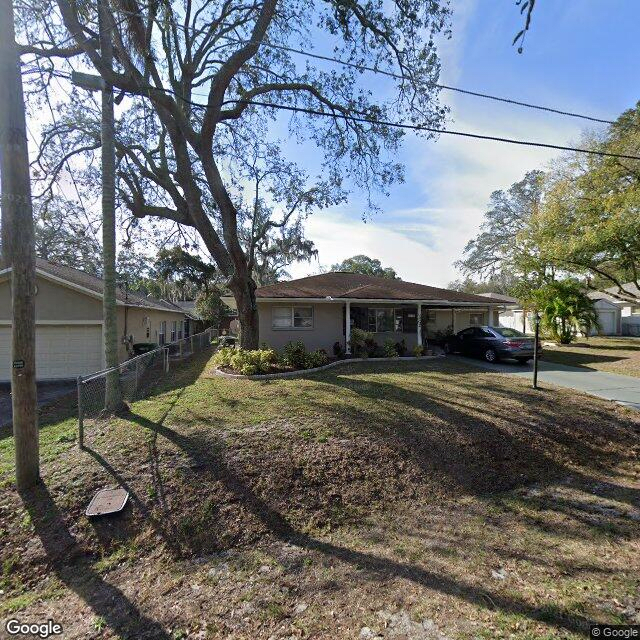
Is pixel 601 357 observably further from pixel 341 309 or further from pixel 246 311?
pixel 246 311

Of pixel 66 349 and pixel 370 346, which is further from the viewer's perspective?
pixel 370 346

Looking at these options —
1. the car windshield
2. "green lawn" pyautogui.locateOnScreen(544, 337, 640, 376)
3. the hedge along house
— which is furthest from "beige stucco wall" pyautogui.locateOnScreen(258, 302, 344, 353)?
"green lawn" pyautogui.locateOnScreen(544, 337, 640, 376)

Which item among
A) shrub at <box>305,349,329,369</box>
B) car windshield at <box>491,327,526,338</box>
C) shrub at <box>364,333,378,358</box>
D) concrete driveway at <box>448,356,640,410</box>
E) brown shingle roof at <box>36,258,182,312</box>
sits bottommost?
concrete driveway at <box>448,356,640,410</box>

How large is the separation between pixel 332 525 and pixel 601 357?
17.4 meters

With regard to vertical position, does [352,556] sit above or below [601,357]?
below

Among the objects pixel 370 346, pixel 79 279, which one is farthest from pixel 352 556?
pixel 79 279

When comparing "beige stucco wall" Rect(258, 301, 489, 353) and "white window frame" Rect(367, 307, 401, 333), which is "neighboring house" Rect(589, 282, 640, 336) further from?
"beige stucco wall" Rect(258, 301, 489, 353)

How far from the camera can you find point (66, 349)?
46.1ft

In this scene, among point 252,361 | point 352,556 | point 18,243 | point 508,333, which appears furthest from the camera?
point 508,333

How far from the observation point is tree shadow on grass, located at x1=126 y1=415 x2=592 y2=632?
281 centimetres

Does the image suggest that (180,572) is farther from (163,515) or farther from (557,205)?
(557,205)

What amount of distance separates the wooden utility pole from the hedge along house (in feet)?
33.1

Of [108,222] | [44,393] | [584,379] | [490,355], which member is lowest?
[44,393]

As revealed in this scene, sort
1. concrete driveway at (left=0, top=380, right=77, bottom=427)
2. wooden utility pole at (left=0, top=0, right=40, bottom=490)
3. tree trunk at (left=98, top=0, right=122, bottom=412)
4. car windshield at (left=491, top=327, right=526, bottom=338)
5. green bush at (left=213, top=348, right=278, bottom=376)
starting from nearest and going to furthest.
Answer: wooden utility pole at (left=0, top=0, right=40, bottom=490) < tree trunk at (left=98, top=0, right=122, bottom=412) < concrete driveway at (left=0, top=380, right=77, bottom=427) < green bush at (left=213, top=348, right=278, bottom=376) < car windshield at (left=491, top=327, right=526, bottom=338)
